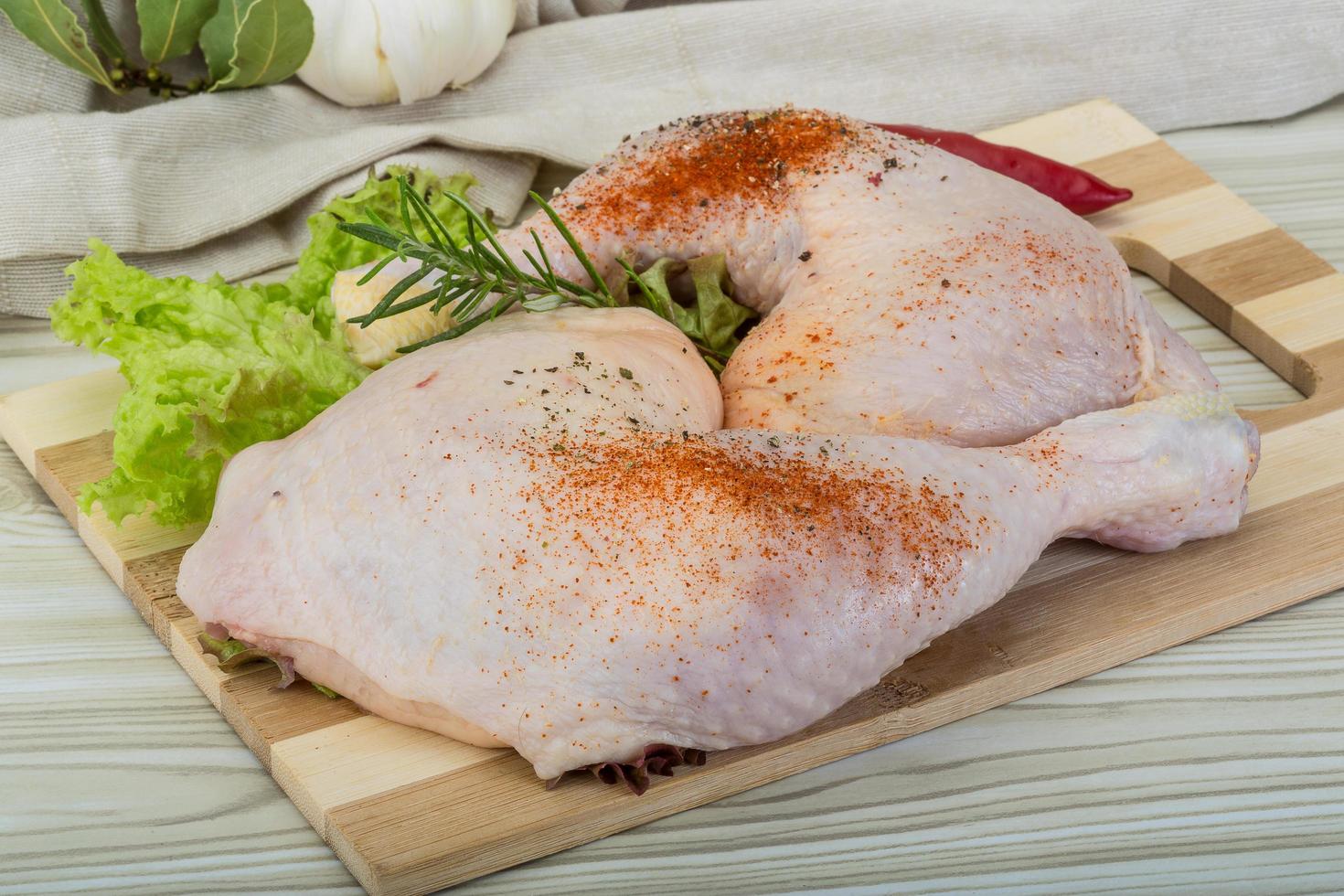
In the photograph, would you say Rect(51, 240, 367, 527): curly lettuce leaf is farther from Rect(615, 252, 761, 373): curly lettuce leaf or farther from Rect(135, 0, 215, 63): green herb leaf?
Rect(135, 0, 215, 63): green herb leaf

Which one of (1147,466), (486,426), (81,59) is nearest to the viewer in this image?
(486,426)

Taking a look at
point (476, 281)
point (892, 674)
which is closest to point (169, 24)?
point (476, 281)

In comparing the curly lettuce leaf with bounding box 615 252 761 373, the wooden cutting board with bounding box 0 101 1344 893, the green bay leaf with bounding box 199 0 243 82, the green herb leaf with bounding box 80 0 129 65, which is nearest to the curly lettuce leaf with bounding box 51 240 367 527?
the wooden cutting board with bounding box 0 101 1344 893

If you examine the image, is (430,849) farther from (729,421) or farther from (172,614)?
(729,421)

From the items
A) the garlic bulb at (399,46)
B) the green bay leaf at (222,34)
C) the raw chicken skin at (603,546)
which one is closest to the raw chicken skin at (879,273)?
the raw chicken skin at (603,546)

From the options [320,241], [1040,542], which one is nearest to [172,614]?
[320,241]

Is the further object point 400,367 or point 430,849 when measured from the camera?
point 400,367
